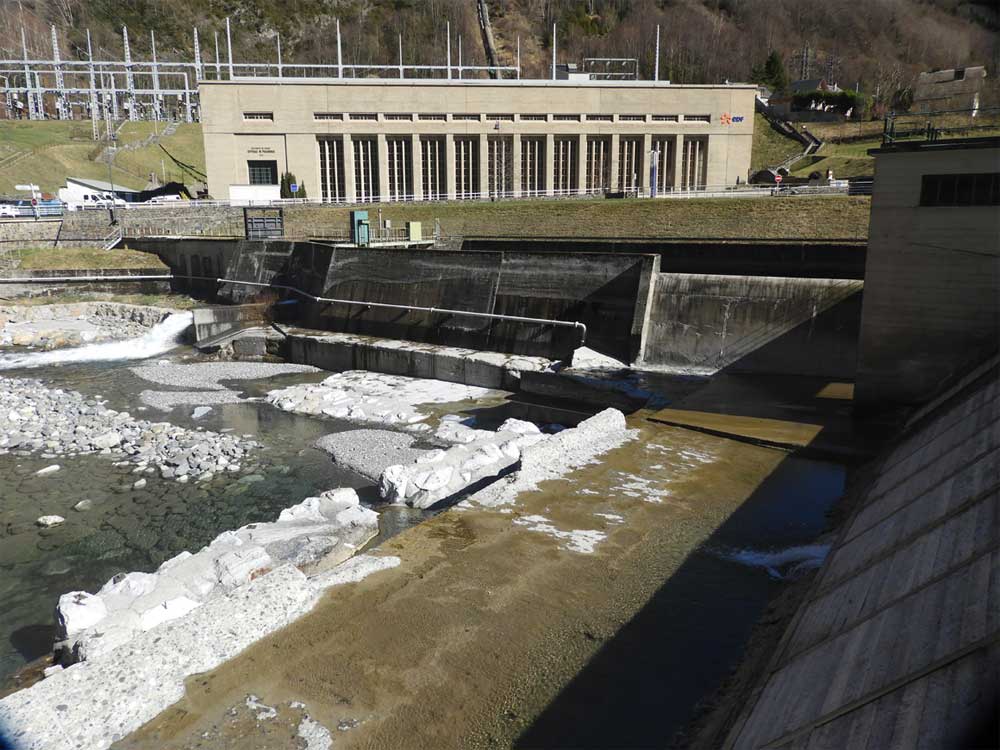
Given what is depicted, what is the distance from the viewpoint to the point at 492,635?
22.7 feet

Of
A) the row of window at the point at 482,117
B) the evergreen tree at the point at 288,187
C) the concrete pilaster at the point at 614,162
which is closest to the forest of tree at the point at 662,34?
the row of window at the point at 482,117

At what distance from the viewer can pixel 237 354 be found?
1062 inches

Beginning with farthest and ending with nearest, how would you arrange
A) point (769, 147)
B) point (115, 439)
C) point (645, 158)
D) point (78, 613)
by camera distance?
point (769, 147)
point (645, 158)
point (115, 439)
point (78, 613)

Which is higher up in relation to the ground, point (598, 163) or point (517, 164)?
point (598, 163)

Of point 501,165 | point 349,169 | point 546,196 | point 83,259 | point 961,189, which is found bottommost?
point 83,259

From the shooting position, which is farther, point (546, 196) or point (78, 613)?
point (546, 196)

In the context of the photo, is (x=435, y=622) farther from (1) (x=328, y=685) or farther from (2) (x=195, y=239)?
(2) (x=195, y=239)

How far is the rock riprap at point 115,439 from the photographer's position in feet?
50.3

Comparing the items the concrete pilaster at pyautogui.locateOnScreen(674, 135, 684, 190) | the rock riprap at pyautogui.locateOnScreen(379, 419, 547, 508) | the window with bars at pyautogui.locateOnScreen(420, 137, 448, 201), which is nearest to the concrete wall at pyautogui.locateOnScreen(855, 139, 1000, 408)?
the rock riprap at pyautogui.locateOnScreen(379, 419, 547, 508)

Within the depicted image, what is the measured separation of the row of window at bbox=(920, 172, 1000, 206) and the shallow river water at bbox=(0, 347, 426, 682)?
10.6m

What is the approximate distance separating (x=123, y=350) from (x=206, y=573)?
23157mm

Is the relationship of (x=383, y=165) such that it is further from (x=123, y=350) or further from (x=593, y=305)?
(x=593, y=305)

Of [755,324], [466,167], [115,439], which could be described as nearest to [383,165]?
[466,167]

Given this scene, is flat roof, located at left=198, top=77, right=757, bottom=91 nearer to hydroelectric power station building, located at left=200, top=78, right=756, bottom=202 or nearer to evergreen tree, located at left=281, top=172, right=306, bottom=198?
hydroelectric power station building, located at left=200, top=78, right=756, bottom=202
